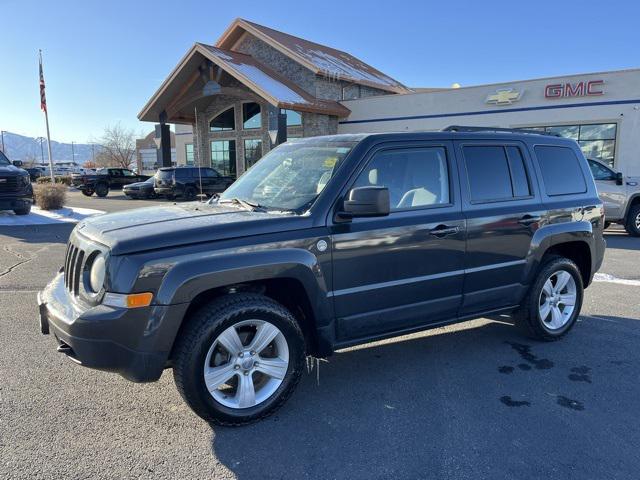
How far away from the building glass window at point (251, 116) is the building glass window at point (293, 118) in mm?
2735

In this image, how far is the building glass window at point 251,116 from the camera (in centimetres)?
2753

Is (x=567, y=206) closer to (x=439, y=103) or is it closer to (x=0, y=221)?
(x=0, y=221)

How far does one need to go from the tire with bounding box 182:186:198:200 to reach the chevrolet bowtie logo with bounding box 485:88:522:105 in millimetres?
13951

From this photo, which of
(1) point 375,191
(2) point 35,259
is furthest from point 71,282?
(2) point 35,259

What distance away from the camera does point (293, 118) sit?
25.1 meters

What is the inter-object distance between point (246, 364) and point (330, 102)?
23261 mm

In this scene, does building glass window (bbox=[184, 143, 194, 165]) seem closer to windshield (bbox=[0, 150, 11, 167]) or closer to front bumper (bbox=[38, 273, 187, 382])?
windshield (bbox=[0, 150, 11, 167])

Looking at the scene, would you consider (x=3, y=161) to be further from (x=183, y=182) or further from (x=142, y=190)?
(x=142, y=190)

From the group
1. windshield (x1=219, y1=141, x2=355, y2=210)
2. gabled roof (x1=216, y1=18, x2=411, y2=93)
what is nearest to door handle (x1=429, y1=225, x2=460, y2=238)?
windshield (x1=219, y1=141, x2=355, y2=210)

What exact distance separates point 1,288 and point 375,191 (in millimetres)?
Result: 5812

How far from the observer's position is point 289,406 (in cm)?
349

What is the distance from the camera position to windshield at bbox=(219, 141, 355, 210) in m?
3.62

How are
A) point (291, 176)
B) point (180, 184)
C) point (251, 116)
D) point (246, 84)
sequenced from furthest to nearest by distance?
1. point (251, 116)
2. point (180, 184)
3. point (246, 84)
4. point (291, 176)

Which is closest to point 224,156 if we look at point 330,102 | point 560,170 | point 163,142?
point 163,142
